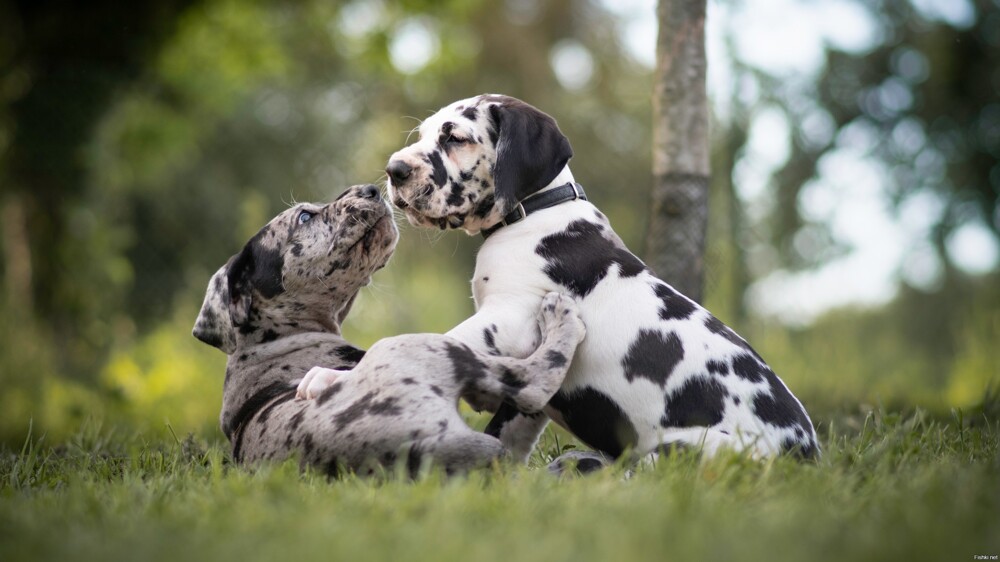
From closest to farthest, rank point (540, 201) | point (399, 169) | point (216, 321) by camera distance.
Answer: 1. point (399, 169)
2. point (540, 201)
3. point (216, 321)

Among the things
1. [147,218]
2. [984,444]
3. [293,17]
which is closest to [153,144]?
[147,218]

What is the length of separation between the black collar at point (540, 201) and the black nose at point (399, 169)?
482 mm

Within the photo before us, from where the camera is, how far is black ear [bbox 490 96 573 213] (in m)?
4.40

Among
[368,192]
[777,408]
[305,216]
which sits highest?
[368,192]

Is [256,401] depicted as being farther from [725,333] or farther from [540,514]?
[725,333]

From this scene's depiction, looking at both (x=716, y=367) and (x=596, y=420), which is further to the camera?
(x=596, y=420)

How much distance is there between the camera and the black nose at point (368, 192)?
197 inches

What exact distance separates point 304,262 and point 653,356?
6.35ft

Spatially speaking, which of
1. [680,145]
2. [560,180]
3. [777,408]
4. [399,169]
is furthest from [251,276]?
[680,145]

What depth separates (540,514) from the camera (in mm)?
2959

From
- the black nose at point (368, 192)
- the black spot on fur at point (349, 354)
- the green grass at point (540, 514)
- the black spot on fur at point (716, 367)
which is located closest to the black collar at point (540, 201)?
the black nose at point (368, 192)

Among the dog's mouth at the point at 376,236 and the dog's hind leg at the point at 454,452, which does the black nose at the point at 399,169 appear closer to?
the dog's mouth at the point at 376,236

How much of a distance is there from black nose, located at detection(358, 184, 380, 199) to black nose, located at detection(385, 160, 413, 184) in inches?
20.9

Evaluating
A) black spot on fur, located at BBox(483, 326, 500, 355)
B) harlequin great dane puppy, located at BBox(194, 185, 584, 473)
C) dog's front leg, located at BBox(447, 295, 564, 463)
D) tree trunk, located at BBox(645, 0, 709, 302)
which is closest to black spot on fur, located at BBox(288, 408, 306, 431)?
harlequin great dane puppy, located at BBox(194, 185, 584, 473)
